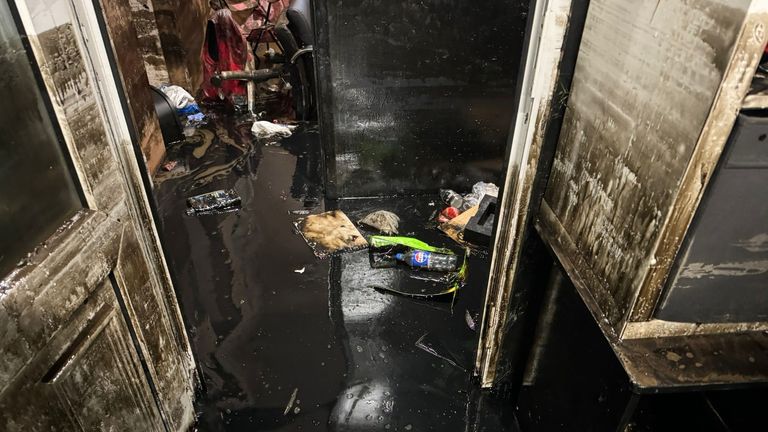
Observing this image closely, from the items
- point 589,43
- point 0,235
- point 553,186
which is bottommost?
point 553,186

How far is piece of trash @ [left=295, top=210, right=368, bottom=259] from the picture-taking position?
302 centimetres

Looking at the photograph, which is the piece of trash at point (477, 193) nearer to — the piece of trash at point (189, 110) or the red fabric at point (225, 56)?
the piece of trash at point (189, 110)

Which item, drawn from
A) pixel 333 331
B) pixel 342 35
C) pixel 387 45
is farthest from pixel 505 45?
pixel 333 331

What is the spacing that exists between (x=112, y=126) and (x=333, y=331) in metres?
1.44

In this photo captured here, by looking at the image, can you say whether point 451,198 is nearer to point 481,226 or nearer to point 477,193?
point 477,193

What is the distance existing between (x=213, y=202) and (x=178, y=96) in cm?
181

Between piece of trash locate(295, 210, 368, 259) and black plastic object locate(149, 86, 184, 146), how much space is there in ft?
6.03

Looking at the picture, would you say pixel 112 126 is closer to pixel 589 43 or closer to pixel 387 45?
pixel 589 43

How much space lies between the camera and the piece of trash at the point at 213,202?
132 inches

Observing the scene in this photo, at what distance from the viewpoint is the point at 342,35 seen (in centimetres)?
298

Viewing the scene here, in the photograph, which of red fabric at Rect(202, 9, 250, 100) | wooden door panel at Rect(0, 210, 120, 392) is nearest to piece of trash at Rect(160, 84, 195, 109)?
red fabric at Rect(202, 9, 250, 100)

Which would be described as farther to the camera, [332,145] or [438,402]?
[332,145]

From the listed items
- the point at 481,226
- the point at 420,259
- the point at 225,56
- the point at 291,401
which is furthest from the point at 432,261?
the point at 225,56

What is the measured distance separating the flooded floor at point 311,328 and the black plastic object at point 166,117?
910mm
